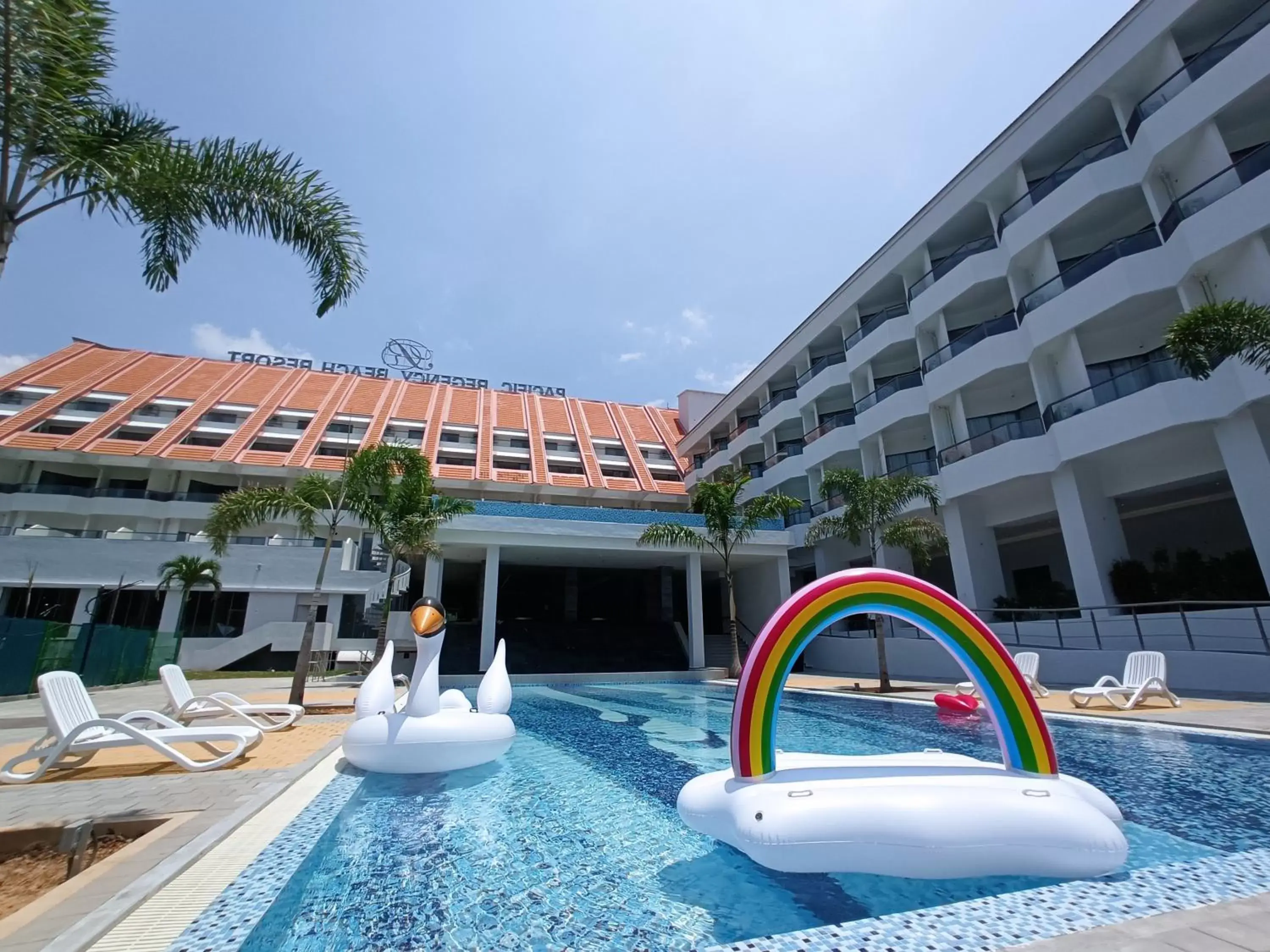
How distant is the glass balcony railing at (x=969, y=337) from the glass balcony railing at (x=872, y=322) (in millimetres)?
2392

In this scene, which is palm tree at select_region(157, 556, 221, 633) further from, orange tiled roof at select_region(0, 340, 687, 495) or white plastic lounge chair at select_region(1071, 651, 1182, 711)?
white plastic lounge chair at select_region(1071, 651, 1182, 711)

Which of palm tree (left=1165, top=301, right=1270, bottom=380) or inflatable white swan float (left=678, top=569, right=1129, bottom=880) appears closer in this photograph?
inflatable white swan float (left=678, top=569, right=1129, bottom=880)

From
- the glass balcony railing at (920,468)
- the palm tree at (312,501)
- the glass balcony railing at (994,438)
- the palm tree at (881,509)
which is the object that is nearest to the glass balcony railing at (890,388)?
the glass balcony railing at (920,468)

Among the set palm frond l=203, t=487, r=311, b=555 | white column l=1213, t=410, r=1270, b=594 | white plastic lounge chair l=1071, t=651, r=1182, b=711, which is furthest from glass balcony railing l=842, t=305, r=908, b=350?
palm frond l=203, t=487, r=311, b=555

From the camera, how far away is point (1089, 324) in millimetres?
16516

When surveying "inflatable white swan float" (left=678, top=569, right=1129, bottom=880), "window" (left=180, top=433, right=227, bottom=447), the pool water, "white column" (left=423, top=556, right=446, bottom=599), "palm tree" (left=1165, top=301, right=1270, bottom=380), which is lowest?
the pool water

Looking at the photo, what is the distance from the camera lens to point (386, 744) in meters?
6.49

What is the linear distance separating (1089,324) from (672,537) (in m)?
13.8

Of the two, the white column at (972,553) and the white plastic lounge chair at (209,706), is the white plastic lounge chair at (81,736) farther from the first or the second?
the white column at (972,553)

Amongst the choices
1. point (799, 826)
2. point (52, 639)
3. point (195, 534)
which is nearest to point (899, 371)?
point (799, 826)

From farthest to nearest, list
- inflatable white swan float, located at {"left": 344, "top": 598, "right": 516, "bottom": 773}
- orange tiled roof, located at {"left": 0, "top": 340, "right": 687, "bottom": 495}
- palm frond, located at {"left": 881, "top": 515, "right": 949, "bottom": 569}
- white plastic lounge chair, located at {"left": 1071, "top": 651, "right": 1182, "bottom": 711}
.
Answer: orange tiled roof, located at {"left": 0, "top": 340, "right": 687, "bottom": 495}, palm frond, located at {"left": 881, "top": 515, "right": 949, "bottom": 569}, white plastic lounge chair, located at {"left": 1071, "top": 651, "right": 1182, "bottom": 711}, inflatable white swan float, located at {"left": 344, "top": 598, "right": 516, "bottom": 773}

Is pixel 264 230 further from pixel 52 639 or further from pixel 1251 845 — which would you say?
pixel 52 639

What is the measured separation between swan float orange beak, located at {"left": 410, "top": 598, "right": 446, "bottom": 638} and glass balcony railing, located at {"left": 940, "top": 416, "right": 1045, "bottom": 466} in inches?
690

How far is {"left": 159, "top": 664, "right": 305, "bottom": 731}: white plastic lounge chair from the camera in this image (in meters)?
9.07
